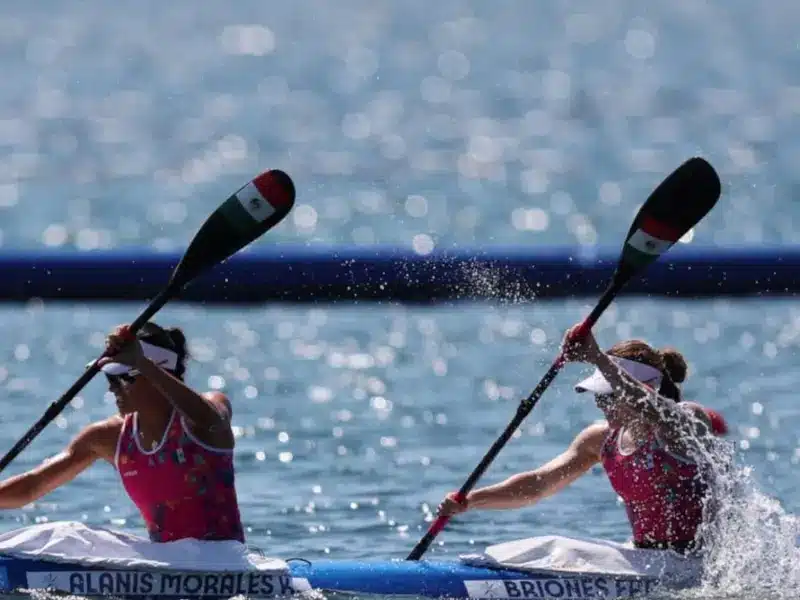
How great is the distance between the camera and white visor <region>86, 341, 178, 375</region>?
8289 millimetres

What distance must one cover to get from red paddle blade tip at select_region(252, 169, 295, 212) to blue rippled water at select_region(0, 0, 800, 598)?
73.0 inches

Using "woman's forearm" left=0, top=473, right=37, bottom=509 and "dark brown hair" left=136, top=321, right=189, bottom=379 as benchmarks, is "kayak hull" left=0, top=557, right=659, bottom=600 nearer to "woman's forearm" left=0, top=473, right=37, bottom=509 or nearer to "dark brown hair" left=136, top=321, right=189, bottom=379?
"woman's forearm" left=0, top=473, right=37, bottom=509

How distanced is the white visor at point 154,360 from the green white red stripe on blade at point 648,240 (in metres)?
1.57

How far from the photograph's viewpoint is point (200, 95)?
43781 mm

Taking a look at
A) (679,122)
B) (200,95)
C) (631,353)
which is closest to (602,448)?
(631,353)

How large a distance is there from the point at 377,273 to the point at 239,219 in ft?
7.04

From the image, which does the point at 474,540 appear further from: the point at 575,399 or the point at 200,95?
the point at 200,95

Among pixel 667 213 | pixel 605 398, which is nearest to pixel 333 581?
pixel 605 398

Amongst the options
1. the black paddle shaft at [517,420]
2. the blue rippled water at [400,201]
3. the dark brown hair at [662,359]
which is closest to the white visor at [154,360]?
the black paddle shaft at [517,420]

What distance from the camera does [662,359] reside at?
873 centimetres

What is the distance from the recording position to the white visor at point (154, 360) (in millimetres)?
8289

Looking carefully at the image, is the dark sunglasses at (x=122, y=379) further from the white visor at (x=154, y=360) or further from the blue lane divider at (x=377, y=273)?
the blue lane divider at (x=377, y=273)

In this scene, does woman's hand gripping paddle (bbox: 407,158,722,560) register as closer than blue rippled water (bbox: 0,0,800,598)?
Yes

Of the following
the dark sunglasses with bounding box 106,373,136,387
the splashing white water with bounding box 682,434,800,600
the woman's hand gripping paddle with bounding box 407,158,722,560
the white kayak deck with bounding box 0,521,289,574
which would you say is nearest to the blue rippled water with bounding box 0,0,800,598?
the splashing white water with bounding box 682,434,800,600
